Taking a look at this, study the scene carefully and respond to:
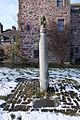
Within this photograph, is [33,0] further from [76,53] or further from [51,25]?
[76,53]

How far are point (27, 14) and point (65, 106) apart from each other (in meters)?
20.7

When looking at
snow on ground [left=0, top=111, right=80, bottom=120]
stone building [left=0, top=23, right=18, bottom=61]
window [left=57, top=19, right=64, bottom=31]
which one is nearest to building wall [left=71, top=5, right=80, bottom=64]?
window [left=57, top=19, right=64, bottom=31]

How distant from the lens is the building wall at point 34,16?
27.2 metres

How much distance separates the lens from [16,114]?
6887 mm

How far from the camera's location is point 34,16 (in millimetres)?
27312

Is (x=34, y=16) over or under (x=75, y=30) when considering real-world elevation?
over

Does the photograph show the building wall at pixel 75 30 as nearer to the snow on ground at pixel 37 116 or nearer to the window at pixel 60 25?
the window at pixel 60 25

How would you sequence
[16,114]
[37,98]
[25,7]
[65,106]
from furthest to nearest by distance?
[25,7]
[37,98]
[65,106]
[16,114]

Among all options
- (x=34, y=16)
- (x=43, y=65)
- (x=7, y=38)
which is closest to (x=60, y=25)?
(x=34, y=16)

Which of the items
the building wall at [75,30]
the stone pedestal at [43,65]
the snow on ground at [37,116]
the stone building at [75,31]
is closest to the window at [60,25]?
the stone building at [75,31]

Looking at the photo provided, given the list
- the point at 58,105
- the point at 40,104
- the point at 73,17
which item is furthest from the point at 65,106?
the point at 73,17

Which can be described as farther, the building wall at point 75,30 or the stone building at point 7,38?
the stone building at point 7,38

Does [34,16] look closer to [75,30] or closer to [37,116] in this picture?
[75,30]

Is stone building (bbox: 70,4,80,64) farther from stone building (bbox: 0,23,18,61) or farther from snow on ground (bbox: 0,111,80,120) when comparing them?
snow on ground (bbox: 0,111,80,120)
